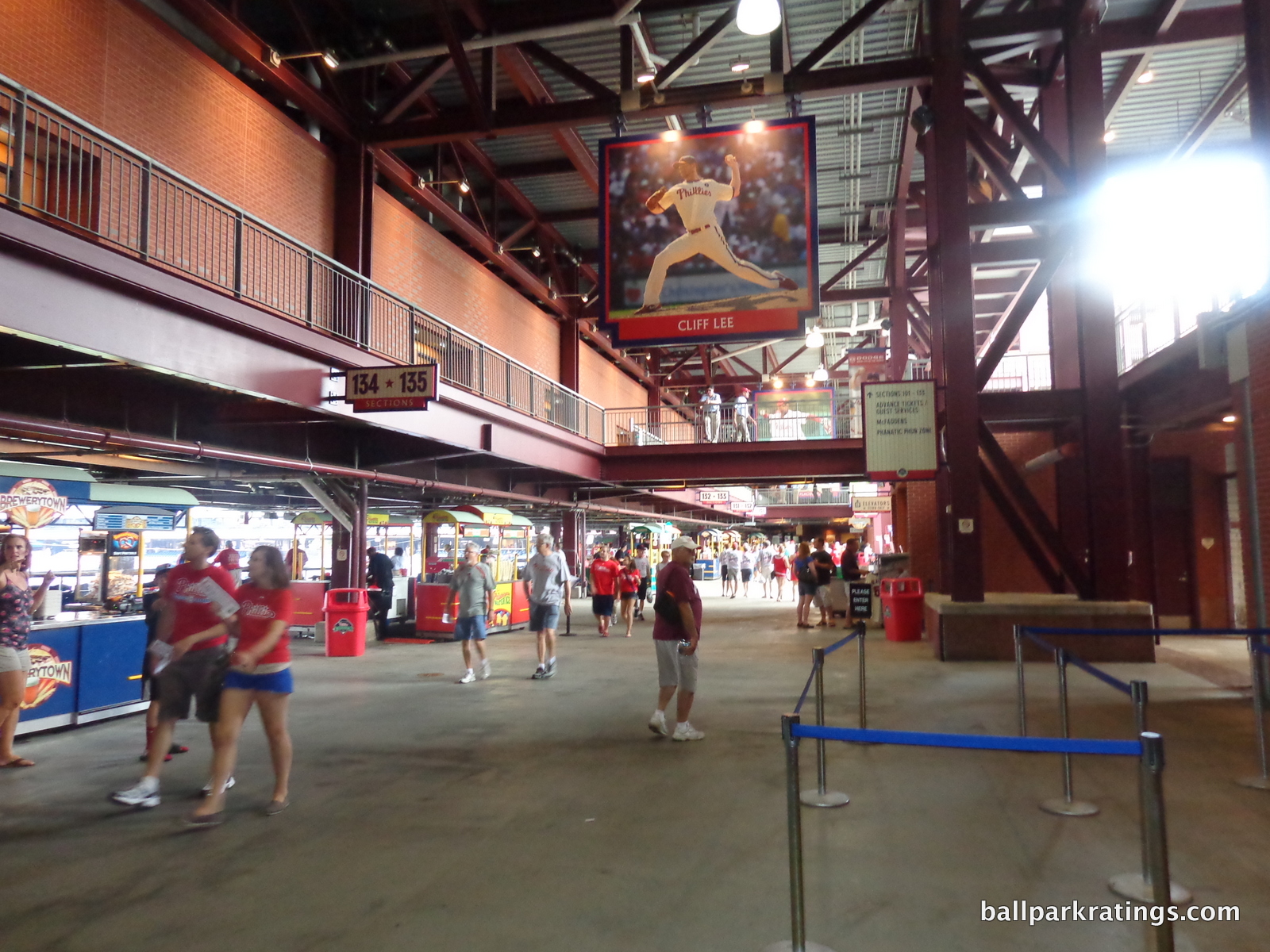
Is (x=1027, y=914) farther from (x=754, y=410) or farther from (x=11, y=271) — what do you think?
(x=754, y=410)

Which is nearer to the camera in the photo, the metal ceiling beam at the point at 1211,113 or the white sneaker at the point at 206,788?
the white sneaker at the point at 206,788

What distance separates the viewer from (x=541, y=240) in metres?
25.8

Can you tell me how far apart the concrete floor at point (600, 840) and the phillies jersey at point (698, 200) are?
20.5 feet

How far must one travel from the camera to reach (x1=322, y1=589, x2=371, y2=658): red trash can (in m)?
14.3

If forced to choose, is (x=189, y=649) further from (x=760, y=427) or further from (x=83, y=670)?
(x=760, y=427)

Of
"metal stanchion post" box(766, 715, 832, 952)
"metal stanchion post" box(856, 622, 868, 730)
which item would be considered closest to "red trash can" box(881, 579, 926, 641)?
"metal stanchion post" box(856, 622, 868, 730)

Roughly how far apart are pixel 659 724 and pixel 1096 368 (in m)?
10.3

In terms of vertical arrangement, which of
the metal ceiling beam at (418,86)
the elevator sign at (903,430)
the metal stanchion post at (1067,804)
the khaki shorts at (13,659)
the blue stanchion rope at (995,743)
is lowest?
the metal stanchion post at (1067,804)

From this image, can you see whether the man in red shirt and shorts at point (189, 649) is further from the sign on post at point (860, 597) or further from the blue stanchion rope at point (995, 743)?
the sign on post at point (860, 597)

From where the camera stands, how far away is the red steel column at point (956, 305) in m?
13.1

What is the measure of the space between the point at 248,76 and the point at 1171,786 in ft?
58.3

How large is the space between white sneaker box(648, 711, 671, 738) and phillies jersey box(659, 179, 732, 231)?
246 inches

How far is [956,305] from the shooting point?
1349 centimetres

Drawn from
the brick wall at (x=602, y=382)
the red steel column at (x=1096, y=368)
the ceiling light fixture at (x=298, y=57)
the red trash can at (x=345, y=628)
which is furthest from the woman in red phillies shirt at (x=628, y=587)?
the brick wall at (x=602, y=382)
